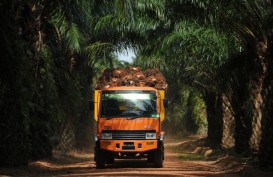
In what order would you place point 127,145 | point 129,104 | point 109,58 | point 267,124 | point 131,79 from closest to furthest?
point 267,124
point 127,145
point 129,104
point 131,79
point 109,58

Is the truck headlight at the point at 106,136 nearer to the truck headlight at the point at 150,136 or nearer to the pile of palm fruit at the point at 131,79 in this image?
the truck headlight at the point at 150,136

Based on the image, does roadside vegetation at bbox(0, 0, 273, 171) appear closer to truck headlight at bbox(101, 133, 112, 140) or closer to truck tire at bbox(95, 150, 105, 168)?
truck tire at bbox(95, 150, 105, 168)

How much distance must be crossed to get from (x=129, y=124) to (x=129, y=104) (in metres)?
0.69

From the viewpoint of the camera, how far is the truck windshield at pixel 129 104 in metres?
15.8

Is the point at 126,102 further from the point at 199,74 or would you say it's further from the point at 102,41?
the point at 102,41

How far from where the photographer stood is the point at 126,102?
15.9 metres

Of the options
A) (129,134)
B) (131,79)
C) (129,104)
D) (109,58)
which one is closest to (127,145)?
(129,134)

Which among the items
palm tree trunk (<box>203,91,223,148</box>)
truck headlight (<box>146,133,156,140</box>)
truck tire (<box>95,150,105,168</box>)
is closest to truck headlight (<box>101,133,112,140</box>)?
truck tire (<box>95,150,105,168</box>)

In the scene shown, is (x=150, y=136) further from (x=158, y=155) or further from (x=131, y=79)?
(x=131, y=79)

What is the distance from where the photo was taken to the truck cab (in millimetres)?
15500

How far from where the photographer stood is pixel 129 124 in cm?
1554

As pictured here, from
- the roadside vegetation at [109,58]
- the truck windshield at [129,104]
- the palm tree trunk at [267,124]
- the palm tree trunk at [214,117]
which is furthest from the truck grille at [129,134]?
the palm tree trunk at [214,117]

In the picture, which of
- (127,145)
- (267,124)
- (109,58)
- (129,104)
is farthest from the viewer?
(109,58)

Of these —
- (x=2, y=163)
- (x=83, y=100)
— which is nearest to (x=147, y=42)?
(x=83, y=100)
